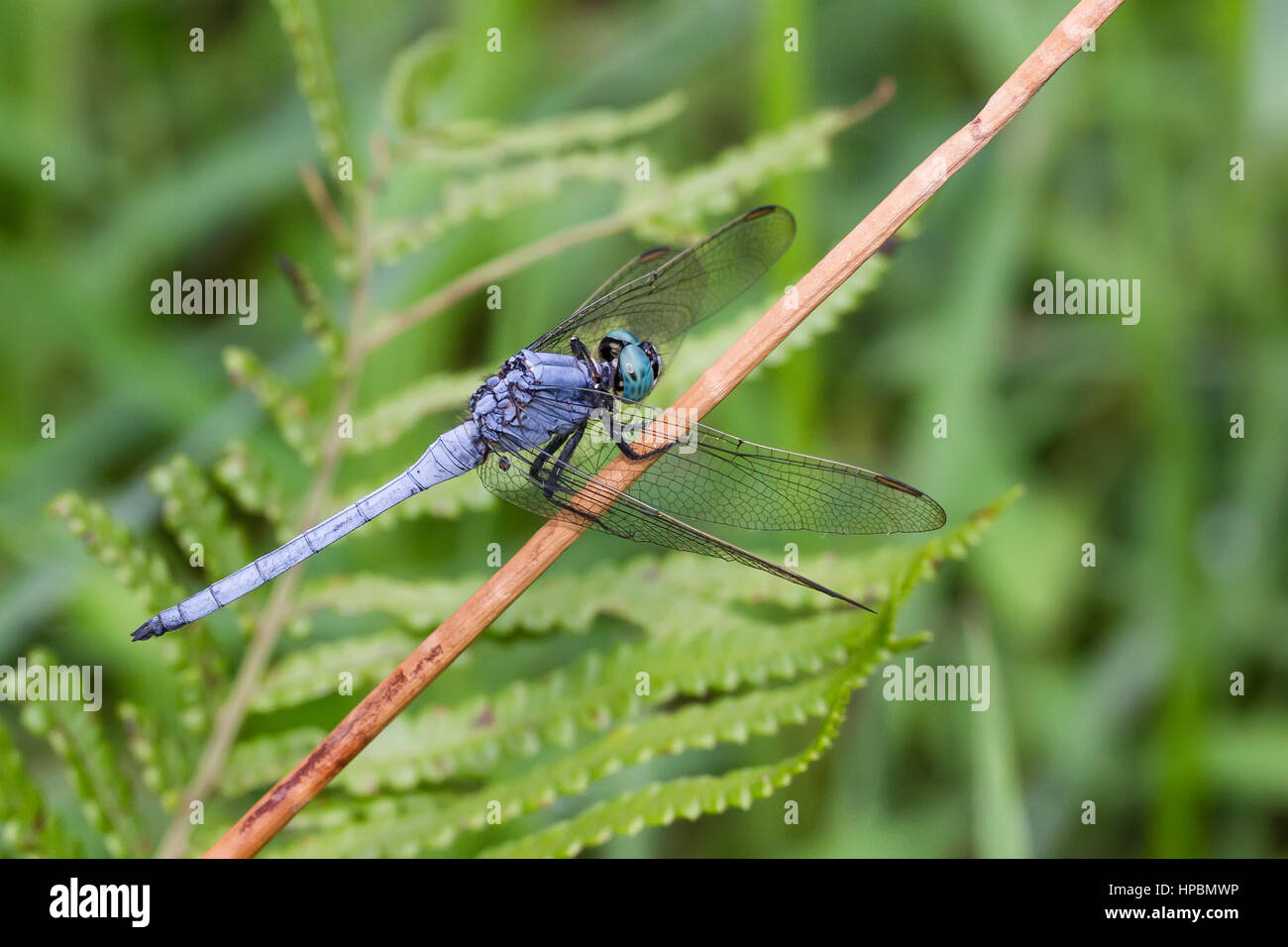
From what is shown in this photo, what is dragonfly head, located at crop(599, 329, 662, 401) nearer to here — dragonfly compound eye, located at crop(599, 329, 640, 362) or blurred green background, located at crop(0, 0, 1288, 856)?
dragonfly compound eye, located at crop(599, 329, 640, 362)

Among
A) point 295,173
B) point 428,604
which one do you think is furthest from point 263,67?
point 428,604

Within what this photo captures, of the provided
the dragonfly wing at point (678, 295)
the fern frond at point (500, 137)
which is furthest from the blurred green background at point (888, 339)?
the fern frond at point (500, 137)

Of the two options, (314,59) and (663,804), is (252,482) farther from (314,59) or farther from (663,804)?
(663,804)

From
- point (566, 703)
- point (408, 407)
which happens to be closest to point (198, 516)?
point (408, 407)

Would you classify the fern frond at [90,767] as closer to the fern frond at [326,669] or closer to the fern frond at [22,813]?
the fern frond at [22,813]

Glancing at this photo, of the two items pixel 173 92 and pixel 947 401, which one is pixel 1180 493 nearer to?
pixel 947 401

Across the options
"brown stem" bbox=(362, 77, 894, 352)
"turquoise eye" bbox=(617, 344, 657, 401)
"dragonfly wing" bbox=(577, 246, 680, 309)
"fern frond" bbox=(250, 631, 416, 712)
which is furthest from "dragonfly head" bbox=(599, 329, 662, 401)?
"fern frond" bbox=(250, 631, 416, 712)
